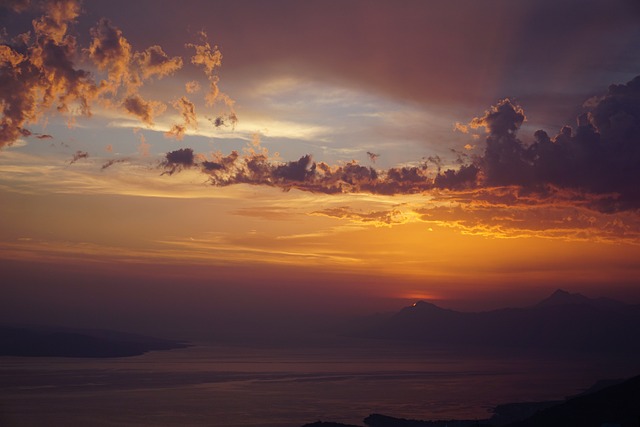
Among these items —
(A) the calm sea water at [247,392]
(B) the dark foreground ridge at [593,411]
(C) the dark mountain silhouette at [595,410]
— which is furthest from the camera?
(A) the calm sea water at [247,392]

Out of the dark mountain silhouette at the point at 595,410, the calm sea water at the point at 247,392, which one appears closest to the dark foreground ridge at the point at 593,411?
the dark mountain silhouette at the point at 595,410

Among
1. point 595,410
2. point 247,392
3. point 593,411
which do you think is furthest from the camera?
point 247,392

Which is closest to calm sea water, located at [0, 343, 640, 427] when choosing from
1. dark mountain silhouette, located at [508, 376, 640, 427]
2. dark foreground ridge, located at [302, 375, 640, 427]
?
dark foreground ridge, located at [302, 375, 640, 427]

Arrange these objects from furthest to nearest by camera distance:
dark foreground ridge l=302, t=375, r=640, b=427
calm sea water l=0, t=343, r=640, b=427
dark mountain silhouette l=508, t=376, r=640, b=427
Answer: calm sea water l=0, t=343, r=640, b=427, dark mountain silhouette l=508, t=376, r=640, b=427, dark foreground ridge l=302, t=375, r=640, b=427

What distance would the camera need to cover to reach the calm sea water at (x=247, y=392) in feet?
310

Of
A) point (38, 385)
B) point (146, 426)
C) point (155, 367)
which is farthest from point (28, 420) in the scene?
point (155, 367)

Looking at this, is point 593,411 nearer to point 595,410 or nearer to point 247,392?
point 595,410

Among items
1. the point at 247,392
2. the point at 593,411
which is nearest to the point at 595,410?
the point at 593,411

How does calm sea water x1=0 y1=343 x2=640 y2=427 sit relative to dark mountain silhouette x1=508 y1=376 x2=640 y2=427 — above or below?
below

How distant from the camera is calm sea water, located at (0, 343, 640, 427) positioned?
94625 millimetres

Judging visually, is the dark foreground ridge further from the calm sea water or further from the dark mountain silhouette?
the calm sea water

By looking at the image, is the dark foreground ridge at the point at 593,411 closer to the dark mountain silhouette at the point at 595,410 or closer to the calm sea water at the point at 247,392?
the dark mountain silhouette at the point at 595,410

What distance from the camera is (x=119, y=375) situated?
157m

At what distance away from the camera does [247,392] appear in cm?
12625
